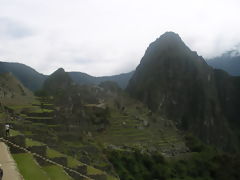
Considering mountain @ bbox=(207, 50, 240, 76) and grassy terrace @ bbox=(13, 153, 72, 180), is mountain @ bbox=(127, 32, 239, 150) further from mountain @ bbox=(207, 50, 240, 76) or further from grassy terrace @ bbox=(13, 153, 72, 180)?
grassy terrace @ bbox=(13, 153, 72, 180)

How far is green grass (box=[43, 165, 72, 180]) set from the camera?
12750 millimetres

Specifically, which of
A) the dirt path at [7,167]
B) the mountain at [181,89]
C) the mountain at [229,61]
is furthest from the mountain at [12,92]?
the mountain at [229,61]

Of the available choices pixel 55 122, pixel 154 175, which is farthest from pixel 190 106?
pixel 55 122

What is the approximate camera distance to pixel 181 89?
96062 mm

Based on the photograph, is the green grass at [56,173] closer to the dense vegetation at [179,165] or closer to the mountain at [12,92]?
the dense vegetation at [179,165]

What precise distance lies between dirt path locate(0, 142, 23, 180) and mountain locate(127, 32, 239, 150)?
244 ft

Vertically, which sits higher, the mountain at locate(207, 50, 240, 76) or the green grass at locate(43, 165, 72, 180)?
the mountain at locate(207, 50, 240, 76)

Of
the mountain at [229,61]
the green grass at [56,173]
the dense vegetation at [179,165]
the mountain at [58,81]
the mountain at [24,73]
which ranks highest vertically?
the mountain at [229,61]

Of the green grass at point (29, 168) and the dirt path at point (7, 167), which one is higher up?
the dirt path at point (7, 167)

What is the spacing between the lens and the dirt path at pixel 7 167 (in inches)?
364

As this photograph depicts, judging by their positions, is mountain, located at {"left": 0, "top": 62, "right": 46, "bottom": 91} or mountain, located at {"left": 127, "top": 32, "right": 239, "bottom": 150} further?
mountain, located at {"left": 127, "top": 32, "right": 239, "bottom": 150}

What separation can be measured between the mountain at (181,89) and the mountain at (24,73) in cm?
1999

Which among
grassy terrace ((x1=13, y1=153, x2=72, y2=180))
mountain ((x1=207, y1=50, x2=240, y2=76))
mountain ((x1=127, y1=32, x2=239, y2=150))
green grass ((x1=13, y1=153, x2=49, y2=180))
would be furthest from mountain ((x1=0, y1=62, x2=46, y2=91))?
mountain ((x1=207, y1=50, x2=240, y2=76))

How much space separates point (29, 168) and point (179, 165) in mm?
29758
